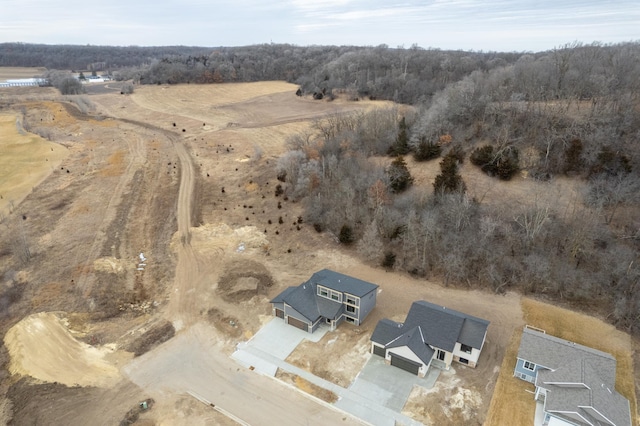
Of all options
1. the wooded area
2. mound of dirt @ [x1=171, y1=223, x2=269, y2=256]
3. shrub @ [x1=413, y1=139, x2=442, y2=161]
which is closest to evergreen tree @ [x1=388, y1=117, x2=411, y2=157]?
the wooded area

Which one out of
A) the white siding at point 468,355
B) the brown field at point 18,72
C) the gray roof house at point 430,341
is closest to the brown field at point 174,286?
the white siding at point 468,355

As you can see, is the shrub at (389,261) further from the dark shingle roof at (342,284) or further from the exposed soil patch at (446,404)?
the exposed soil patch at (446,404)

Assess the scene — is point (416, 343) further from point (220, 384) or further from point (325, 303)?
point (220, 384)

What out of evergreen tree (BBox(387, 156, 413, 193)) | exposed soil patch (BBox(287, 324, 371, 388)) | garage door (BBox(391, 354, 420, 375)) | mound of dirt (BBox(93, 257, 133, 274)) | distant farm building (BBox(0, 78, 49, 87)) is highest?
distant farm building (BBox(0, 78, 49, 87))

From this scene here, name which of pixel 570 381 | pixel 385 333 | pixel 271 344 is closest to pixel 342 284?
pixel 385 333

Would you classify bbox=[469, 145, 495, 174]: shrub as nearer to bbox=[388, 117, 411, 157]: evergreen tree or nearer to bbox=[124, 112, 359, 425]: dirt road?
bbox=[388, 117, 411, 157]: evergreen tree
